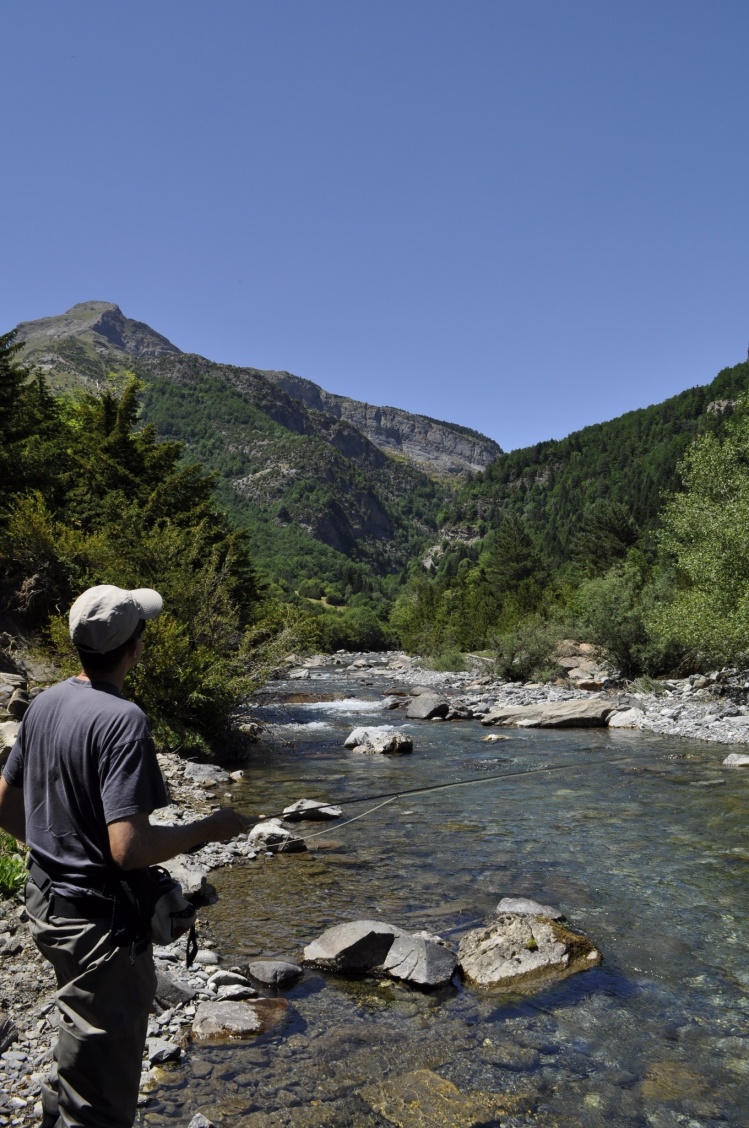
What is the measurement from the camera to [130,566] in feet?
58.6

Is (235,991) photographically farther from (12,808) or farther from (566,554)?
(566,554)

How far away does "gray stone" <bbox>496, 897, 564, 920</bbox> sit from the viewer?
7.30 meters

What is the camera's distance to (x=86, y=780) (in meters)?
2.60

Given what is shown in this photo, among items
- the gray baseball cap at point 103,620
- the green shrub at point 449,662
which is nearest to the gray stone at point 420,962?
the gray baseball cap at point 103,620

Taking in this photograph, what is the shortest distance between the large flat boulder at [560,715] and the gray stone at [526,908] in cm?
1546

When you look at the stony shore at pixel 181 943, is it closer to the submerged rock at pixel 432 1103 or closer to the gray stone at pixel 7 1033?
the gray stone at pixel 7 1033

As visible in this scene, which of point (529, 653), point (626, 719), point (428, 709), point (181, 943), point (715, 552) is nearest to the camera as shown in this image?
point (181, 943)

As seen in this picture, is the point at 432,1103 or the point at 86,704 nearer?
the point at 86,704

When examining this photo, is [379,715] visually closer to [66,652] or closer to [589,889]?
[66,652]

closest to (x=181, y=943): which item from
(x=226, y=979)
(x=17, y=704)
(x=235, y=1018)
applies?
(x=226, y=979)

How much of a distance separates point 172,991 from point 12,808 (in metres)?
3.37

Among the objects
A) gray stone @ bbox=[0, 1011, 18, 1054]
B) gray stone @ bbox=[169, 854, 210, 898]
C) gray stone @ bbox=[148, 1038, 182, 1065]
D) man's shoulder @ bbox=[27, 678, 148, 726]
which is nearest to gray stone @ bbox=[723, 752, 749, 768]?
gray stone @ bbox=[169, 854, 210, 898]

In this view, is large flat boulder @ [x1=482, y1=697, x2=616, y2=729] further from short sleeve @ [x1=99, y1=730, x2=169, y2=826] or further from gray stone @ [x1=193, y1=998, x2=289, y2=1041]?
short sleeve @ [x1=99, y1=730, x2=169, y2=826]

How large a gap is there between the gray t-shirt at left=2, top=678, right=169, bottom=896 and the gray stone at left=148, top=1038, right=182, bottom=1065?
293cm
